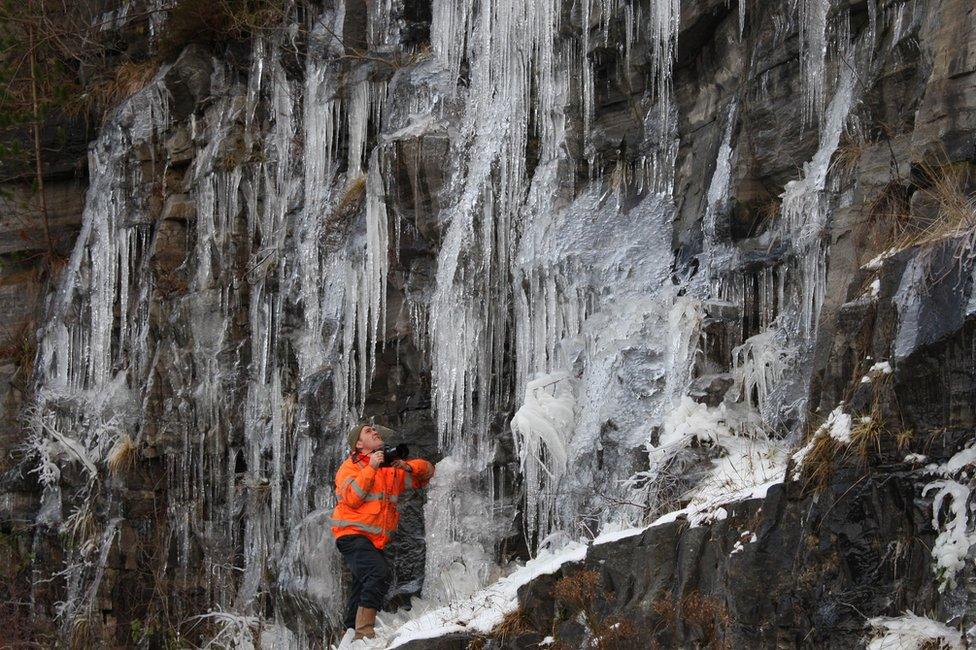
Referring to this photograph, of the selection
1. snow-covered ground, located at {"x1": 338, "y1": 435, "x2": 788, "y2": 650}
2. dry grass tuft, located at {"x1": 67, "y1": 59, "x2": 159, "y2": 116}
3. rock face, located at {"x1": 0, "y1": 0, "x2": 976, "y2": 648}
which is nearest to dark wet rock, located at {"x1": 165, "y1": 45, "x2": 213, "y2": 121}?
rock face, located at {"x1": 0, "y1": 0, "x2": 976, "y2": 648}

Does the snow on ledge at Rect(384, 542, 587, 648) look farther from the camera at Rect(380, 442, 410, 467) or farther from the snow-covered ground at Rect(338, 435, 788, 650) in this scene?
the camera at Rect(380, 442, 410, 467)

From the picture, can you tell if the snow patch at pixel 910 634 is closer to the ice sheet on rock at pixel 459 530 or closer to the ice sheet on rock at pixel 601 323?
the ice sheet on rock at pixel 601 323

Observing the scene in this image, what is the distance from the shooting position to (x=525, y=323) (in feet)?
33.7

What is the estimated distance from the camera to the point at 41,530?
15.2m

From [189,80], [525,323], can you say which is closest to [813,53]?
[525,323]

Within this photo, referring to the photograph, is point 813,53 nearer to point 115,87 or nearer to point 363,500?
point 363,500

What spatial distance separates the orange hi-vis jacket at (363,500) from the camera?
9.09 meters

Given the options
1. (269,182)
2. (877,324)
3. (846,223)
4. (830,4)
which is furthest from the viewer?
(269,182)

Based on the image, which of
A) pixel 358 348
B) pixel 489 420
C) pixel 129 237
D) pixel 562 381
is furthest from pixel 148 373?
pixel 562 381

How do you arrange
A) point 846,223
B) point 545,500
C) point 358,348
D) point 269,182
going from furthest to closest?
point 269,182 → point 358,348 → point 545,500 → point 846,223

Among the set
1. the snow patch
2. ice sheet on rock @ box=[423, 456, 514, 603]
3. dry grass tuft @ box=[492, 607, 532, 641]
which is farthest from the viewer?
Answer: ice sheet on rock @ box=[423, 456, 514, 603]

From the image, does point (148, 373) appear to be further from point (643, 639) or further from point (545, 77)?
point (643, 639)

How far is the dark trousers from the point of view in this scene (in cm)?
894

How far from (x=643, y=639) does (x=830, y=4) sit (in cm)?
454
